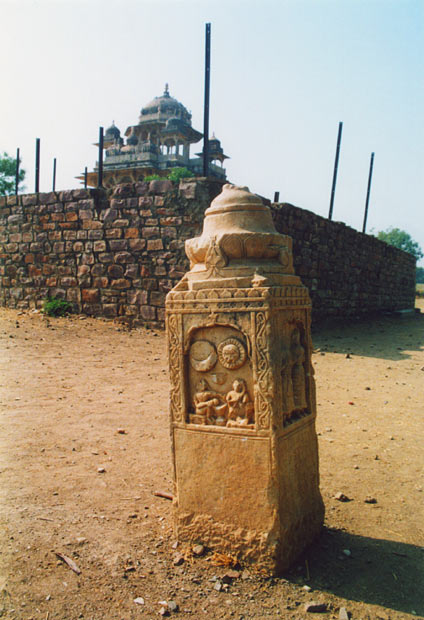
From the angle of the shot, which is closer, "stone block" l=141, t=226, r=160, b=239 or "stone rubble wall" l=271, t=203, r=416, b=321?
"stone block" l=141, t=226, r=160, b=239

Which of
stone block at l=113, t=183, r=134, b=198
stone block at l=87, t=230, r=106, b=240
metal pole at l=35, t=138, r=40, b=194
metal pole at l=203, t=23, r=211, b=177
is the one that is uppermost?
metal pole at l=203, t=23, r=211, b=177

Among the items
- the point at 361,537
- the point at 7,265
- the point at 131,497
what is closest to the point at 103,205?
the point at 7,265

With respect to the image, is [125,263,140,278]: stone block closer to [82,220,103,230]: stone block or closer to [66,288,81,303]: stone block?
[82,220,103,230]: stone block

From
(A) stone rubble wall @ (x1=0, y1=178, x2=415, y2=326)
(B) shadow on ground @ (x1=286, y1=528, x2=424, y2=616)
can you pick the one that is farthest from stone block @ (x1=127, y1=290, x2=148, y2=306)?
(B) shadow on ground @ (x1=286, y1=528, x2=424, y2=616)

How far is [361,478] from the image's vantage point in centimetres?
400

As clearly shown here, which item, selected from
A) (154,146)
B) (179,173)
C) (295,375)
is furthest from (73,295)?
(154,146)

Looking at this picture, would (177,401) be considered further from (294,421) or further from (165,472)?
(165,472)

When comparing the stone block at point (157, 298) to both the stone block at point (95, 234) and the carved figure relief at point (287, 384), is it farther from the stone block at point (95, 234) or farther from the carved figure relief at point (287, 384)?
the carved figure relief at point (287, 384)

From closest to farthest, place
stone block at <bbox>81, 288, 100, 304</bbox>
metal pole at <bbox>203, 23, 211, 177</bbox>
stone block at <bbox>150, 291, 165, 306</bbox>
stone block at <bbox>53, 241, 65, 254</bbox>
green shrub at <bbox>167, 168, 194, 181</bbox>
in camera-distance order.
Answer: stone block at <bbox>150, 291, 165, 306</bbox> → metal pole at <bbox>203, 23, 211, 177</bbox> → stone block at <bbox>81, 288, 100, 304</bbox> → stone block at <bbox>53, 241, 65, 254</bbox> → green shrub at <bbox>167, 168, 194, 181</bbox>

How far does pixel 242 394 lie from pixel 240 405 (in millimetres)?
64

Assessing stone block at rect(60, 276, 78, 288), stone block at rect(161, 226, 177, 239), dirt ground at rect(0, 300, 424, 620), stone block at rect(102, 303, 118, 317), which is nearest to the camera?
dirt ground at rect(0, 300, 424, 620)

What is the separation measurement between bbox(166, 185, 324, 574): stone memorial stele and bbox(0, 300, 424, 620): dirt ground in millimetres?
218

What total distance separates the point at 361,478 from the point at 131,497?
5.84 ft

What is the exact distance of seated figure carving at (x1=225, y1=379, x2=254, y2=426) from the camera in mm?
2785
